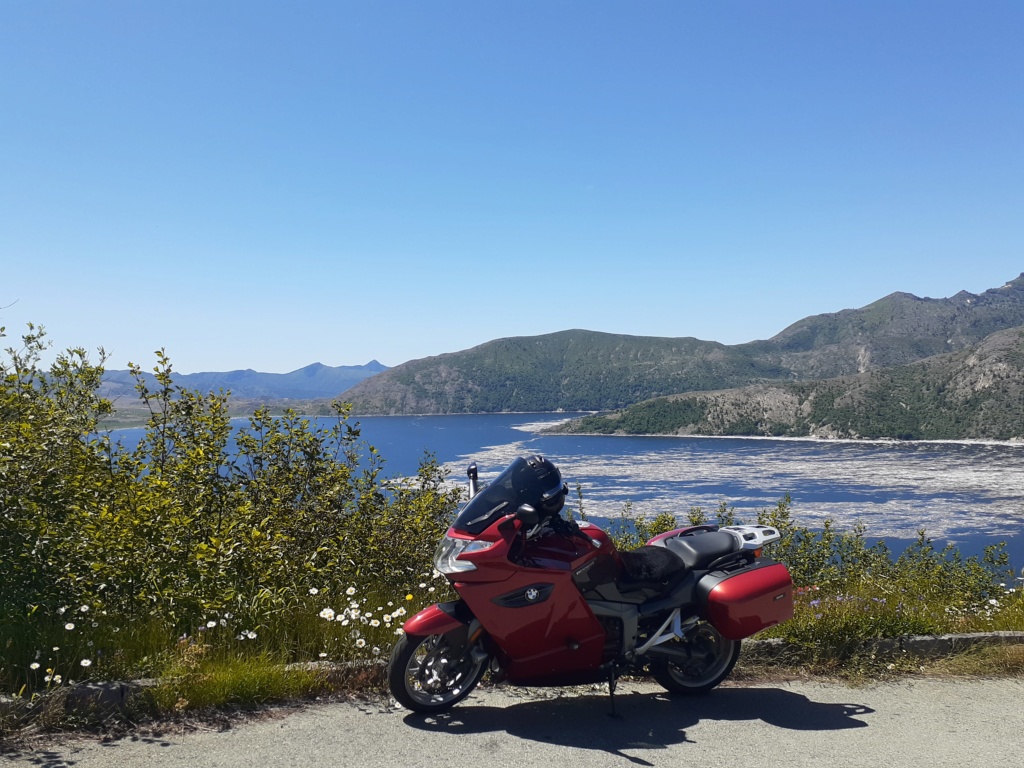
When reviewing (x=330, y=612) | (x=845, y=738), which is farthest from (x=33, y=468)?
(x=845, y=738)

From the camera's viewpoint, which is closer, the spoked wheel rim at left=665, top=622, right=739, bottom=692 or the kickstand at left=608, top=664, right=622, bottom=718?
the kickstand at left=608, top=664, right=622, bottom=718

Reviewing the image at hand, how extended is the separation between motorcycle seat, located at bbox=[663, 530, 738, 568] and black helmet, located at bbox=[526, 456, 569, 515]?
3.84 ft

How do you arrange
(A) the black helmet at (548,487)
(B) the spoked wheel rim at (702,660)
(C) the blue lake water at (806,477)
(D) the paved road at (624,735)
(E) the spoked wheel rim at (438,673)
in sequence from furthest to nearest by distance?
(C) the blue lake water at (806,477) < (B) the spoked wheel rim at (702,660) < (A) the black helmet at (548,487) < (E) the spoked wheel rim at (438,673) < (D) the paved road at (624,735)

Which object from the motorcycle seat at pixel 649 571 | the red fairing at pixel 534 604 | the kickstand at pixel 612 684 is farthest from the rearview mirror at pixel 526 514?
the kickstand at pixel 612 684

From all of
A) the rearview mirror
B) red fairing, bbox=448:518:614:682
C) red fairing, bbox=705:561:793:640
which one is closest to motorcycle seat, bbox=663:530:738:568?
red fairing, bbox=705:561:793:640

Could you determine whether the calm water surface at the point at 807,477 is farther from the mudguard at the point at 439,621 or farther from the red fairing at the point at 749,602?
the mudguard at the point at 439,621

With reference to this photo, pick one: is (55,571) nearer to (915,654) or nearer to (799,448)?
(915,654)

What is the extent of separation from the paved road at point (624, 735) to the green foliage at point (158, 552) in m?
0.67

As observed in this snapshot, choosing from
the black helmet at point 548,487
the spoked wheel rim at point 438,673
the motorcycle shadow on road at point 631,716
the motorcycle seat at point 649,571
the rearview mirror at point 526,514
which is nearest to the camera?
the motorcycle shadow on road at point 631,716

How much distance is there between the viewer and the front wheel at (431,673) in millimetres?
4152

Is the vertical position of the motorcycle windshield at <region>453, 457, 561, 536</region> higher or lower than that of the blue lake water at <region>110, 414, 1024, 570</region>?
higher

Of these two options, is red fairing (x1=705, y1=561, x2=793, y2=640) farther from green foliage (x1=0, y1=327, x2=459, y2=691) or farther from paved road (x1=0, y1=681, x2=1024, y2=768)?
green foliage (x1=0, y1=327, x2=459, y2=691)

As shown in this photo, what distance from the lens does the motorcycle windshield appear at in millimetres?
4309

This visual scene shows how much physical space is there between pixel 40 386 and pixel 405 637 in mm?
5171
